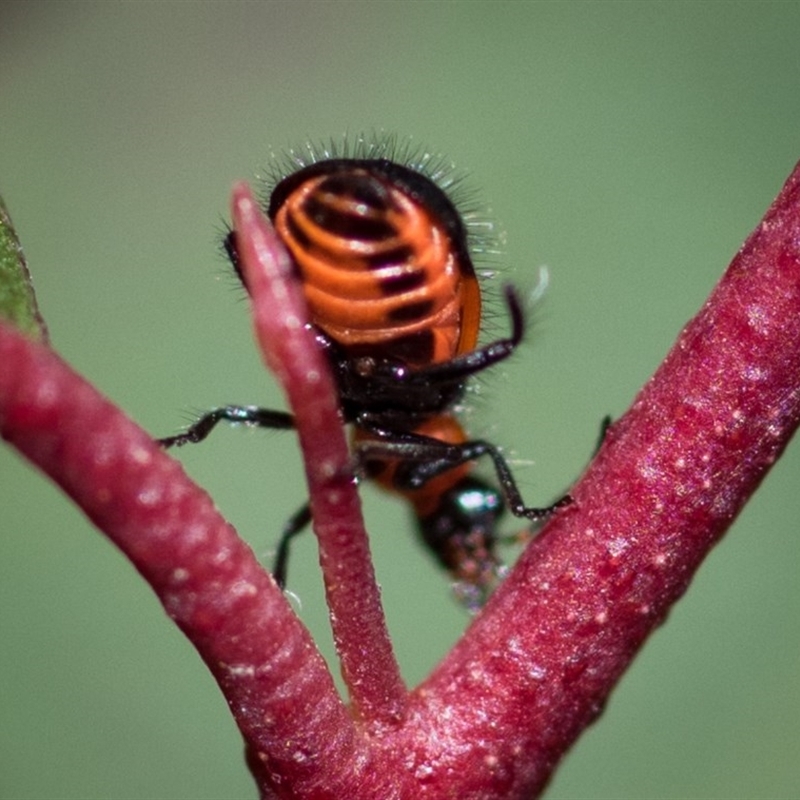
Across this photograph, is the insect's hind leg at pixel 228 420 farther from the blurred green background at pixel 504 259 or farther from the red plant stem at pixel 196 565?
the red plant stem at pixel 196 565

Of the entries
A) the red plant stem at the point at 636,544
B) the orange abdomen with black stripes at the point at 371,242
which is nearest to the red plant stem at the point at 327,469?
the red plant stem at the point at 636,544

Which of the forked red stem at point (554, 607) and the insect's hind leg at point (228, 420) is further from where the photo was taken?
the insect's hind leg at point (228, 420)

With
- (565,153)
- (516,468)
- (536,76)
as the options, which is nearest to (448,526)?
(516,468)

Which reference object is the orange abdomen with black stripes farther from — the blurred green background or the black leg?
the black leg

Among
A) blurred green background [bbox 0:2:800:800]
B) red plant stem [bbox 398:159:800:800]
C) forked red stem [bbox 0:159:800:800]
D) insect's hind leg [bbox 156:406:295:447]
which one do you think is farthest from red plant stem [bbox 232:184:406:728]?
blurred green background [bbox 0:2:800:800]

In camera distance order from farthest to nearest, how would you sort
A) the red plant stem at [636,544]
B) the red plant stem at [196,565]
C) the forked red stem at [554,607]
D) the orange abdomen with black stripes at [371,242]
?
the orange abdomen with black stripes at [371,242]
the red plant stem at [636,544]
the forked red stem at [554,607]
the red plant stem at [196,565]

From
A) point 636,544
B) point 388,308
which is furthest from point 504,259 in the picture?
point 636,544

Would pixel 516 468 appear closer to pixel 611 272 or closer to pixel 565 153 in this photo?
pixel 611 272

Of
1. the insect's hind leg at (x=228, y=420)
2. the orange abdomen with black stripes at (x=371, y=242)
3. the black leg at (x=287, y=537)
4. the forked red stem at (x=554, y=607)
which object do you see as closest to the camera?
the forked red stem at (x=554, y=607)
